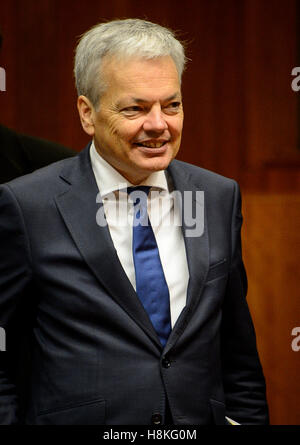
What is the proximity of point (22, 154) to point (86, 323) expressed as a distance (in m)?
0.83

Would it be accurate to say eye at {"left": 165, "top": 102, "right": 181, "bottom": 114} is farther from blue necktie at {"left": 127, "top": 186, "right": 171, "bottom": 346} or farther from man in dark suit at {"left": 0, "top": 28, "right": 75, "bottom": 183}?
man in dark suit at {"left": 0, "top": 28, "right": 75, "bottom": 183}

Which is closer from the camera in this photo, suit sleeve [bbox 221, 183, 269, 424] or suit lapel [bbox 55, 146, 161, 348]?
suit lapel [bbox 55, 146, 161, 348]

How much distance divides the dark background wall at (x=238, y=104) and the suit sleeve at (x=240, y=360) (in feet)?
3.56

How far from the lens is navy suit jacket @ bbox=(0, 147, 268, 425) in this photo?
1.64 metres

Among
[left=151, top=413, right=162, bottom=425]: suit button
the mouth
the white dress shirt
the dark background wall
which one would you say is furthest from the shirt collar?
the dark background wall

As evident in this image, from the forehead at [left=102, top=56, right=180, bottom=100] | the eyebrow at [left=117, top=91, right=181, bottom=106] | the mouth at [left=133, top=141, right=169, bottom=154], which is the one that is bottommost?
the mouth at [left=133, top=141, right=169, bottom=154]

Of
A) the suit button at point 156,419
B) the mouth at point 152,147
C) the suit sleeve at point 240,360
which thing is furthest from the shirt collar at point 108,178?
the suit button at point 156,419

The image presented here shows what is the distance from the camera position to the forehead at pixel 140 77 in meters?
1.62

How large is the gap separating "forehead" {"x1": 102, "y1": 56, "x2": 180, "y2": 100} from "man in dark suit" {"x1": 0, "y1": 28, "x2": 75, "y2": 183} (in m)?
0.66

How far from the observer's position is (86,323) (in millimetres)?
1648

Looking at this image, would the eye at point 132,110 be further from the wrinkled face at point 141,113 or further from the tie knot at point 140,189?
the tie knot at point 140,189

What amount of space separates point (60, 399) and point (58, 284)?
0.87ft

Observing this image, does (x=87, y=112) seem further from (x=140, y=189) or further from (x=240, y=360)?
(x=240, y=360)

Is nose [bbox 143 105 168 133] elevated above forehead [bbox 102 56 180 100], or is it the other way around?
forehead [bbox 102 56 180 100]
